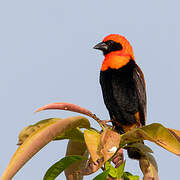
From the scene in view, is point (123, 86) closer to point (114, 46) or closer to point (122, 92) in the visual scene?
point (122, 92)

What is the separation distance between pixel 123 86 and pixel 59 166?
5.29 ft

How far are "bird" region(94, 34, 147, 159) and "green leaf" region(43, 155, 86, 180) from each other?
1.38m

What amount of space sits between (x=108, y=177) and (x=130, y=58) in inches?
77.4

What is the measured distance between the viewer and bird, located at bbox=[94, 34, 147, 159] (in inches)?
153

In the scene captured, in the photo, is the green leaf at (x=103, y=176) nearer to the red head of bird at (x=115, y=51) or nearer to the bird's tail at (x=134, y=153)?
the bird's tail at (x=134, y=153)

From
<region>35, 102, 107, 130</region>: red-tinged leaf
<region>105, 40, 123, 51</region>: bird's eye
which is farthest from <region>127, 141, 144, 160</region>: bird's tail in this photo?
<region>105, 40, 123, 51</region>: bird's eye

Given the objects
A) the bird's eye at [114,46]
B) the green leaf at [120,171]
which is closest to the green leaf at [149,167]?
the green leaf at [120,171]

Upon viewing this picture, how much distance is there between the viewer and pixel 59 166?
2.56 m

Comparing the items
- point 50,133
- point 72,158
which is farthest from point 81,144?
point 50,133

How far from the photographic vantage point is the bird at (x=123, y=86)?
389 cm

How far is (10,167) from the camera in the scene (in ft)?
6.57

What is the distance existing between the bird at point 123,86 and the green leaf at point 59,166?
54.4 inches

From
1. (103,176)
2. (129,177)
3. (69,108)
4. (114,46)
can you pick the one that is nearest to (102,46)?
(114,46)

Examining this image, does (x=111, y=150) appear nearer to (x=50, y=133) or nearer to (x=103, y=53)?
(x=50, y=133)
